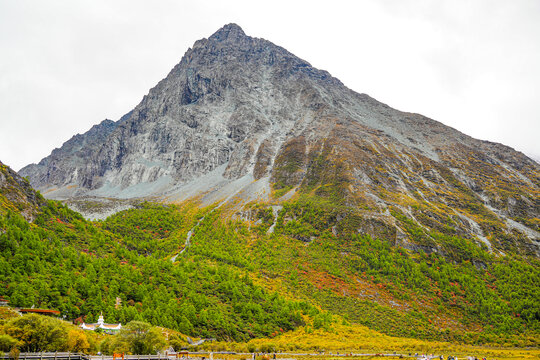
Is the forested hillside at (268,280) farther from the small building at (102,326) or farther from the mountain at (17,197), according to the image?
the small building at (102,326)

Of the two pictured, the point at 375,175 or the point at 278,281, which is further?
the point at 375,175

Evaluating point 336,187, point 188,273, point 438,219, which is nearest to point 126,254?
point 188,273

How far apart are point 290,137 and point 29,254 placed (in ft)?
428

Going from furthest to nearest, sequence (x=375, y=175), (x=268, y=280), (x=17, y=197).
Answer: (x=375, y=175) < (x=268, y=280) < (x=17, y=197)

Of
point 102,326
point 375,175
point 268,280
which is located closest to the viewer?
point 102,326

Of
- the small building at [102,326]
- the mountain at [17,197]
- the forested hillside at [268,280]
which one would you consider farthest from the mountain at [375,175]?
→ the mountain at [17,197]

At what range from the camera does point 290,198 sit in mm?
121625

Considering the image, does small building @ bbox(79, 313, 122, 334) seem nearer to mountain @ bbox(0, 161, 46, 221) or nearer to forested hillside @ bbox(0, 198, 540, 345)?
forested hillside @ bbox(0, 198, 540, 345)

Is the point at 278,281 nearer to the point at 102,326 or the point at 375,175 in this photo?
the point at 102,326

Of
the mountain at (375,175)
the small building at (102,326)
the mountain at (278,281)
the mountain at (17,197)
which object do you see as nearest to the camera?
the small building at (102,326)

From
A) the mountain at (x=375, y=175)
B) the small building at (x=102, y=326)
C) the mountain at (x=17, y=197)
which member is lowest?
the small building at (x=102, y=326)

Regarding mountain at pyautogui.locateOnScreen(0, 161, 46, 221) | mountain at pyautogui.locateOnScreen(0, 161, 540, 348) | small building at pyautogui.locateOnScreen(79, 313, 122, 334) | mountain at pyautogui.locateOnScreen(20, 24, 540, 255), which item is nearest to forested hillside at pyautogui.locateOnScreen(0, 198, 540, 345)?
mountain at pyautogui.locateOnScreen(0, 161, 540, 348)

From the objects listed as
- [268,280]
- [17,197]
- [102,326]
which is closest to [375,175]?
[268,280]

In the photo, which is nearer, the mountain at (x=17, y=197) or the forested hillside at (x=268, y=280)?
the forested hillside at (x=268, y=280)
